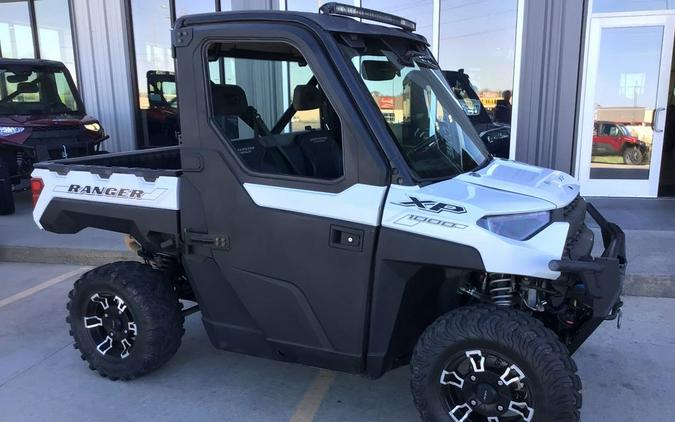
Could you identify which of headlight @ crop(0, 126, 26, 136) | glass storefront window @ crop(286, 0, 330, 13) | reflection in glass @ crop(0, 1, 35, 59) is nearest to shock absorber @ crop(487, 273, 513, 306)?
glass storefront window @ crop(286, 0, 330, 13)

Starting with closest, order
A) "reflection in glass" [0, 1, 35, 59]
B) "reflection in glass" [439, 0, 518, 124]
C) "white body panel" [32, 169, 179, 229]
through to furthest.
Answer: "white body panel" [32, 169, 179, 229] < "reflection in glass" [439, 0, 518, 124] < "reflection in glass" [0, 1, 35, 59]

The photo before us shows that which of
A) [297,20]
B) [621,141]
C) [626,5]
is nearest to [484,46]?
[626,5]

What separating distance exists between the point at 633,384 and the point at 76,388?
3.56 metres

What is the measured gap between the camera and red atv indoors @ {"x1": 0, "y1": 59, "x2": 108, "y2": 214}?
787 cm

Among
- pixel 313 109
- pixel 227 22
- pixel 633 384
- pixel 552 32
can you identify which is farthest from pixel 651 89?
pixel 227 22

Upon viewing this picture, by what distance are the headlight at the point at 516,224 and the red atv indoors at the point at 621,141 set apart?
6.60 meters

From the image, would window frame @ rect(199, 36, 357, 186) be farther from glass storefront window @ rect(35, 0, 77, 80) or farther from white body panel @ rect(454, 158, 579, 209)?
glass storefront window @ rect(35, 0, 77, 80)

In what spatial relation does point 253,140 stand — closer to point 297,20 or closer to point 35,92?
point 297,20

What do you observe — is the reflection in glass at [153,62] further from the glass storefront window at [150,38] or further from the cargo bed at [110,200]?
the cargo bed at [110,200]

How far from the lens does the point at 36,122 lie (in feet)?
26.6

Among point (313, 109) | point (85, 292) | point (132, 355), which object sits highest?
point (313, 109)

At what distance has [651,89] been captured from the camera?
8.13 m

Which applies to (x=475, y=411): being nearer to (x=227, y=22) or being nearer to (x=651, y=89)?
(x=227, y=22)

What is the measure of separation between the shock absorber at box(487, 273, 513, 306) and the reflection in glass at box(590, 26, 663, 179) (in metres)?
6.52
